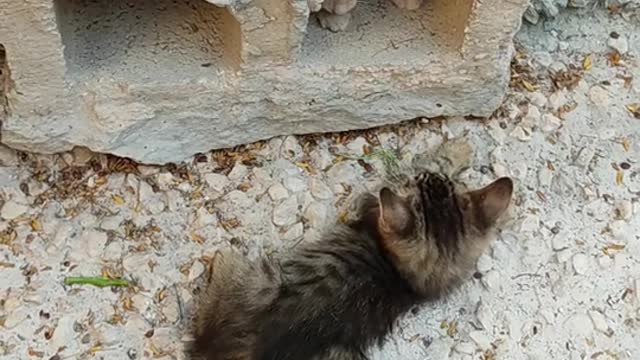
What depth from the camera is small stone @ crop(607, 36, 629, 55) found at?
238 cm

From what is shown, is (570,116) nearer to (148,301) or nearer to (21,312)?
(148,301)

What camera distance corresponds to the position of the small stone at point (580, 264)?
2.14 metres

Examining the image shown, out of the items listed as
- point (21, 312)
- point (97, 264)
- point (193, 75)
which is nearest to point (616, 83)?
point (193, 75)

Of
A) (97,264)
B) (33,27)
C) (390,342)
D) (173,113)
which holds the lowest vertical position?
(390,342)

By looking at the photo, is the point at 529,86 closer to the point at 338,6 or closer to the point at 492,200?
the point at 492,200

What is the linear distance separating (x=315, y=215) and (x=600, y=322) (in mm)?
546

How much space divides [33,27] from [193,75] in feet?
0.96

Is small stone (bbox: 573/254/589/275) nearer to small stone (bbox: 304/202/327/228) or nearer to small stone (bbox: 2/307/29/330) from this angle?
small stone (bbox: 304/202/327/228)

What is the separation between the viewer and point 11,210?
2.03 meters

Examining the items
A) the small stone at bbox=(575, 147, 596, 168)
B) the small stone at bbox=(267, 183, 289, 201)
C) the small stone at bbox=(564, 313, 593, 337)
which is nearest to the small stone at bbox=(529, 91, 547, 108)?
the small stone at bbox=(575, 147, 596, 168)

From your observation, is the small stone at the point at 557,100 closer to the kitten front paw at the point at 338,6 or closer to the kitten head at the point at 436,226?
the kitten head at the point at 436,226

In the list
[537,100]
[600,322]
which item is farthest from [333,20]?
[600,322]

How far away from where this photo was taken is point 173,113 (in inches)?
77.9

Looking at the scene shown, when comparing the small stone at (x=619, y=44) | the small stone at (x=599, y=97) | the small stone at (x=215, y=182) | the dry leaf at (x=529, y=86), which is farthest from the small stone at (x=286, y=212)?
the small stone at (x=619, y=44)
